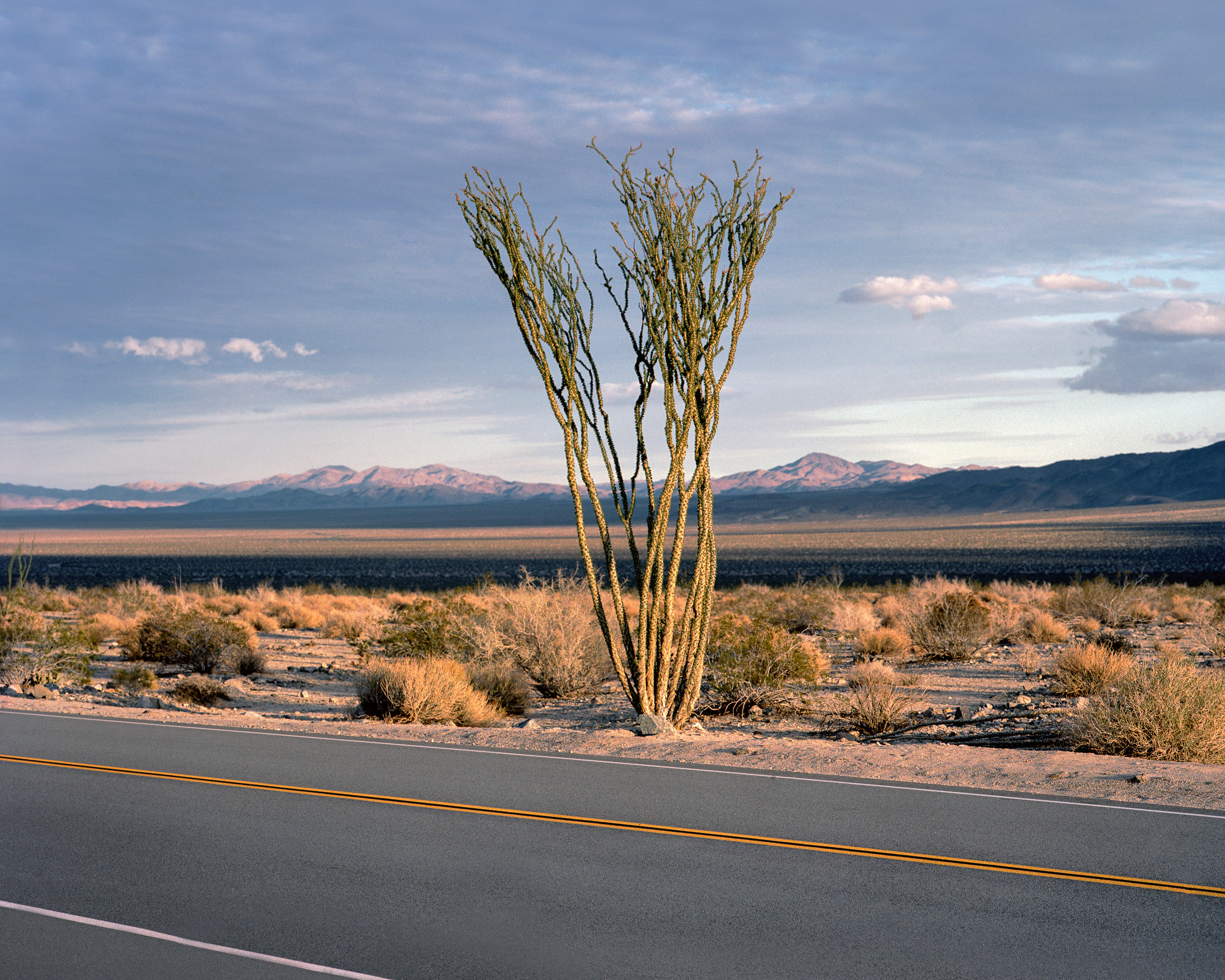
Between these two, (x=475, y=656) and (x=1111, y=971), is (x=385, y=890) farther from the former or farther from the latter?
(x=475, y=656)

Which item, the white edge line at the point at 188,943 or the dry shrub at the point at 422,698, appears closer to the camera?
the white edge line at the point at 188,943

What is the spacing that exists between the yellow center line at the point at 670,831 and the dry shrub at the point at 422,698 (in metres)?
4.81

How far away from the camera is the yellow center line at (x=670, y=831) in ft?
21.7

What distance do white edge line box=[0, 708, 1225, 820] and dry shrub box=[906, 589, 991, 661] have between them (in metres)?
12.3

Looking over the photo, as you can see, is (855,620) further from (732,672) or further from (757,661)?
(732,672)

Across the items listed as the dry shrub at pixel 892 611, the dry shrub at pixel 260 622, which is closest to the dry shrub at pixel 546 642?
the dry shrub at pixel 892 611

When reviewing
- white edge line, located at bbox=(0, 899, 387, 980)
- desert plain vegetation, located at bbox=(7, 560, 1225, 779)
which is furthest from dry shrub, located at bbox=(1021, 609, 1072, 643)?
white edge line, located at bbox=(0, 899, 387, 980)

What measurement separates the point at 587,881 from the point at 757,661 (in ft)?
33.3

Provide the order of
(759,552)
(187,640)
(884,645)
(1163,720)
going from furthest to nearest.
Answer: (759,552), (884,645), (187,640), (1163,720)

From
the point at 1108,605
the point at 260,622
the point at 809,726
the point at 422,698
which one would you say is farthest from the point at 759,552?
the point at 422,698

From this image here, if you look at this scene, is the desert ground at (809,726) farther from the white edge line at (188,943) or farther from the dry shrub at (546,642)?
the white edge line at (188,943)

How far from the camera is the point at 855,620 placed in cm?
2491

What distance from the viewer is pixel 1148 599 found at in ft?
99.9

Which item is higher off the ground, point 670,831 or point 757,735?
point 670,831
